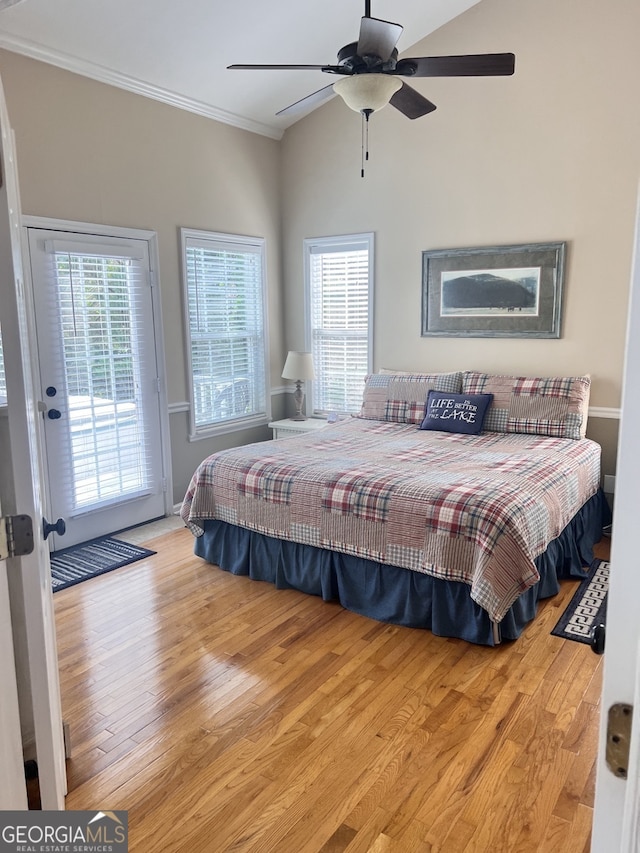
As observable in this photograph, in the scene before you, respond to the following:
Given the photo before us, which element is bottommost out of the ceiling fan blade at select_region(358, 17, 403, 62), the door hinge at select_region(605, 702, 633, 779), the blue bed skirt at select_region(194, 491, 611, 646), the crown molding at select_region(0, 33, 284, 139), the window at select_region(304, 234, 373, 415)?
the blue bed skirt at select_region(194, 491, 611, 646)

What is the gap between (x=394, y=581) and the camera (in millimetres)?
3059

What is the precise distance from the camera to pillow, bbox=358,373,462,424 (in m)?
4.64

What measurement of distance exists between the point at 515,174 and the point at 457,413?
1795 mm

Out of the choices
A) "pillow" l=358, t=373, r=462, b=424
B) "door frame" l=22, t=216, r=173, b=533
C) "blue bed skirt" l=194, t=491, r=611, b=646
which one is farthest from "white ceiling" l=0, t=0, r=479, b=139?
"blue bed skirt" l=194, t=491, r=611, b=646

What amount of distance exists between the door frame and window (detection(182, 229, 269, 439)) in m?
0.28

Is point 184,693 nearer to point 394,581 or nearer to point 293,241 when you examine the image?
point 394,581

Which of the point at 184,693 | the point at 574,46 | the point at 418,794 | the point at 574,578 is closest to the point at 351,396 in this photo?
the point at 574,578

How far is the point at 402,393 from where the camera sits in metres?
4.74

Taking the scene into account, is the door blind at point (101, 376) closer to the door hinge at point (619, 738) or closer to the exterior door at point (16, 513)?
the exterior door at point (16, 513)

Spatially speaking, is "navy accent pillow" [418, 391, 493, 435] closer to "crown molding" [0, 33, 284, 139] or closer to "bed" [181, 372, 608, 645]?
"bed" [181, 372, 608, 645]

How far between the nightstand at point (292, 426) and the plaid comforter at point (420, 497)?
1.11 metres

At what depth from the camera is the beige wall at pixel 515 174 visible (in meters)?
4.11

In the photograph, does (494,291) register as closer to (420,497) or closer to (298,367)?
(298,367)

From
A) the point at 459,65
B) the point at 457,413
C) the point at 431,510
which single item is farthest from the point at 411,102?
the point at 431,510
